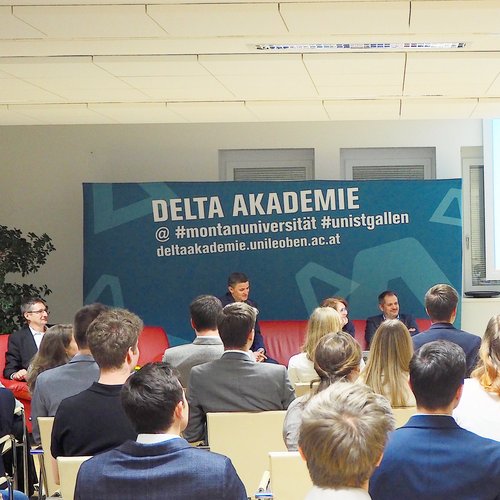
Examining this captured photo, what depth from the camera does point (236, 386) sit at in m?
4.55

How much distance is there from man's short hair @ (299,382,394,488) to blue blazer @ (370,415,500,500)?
0.50 m

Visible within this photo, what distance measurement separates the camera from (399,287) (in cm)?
1053

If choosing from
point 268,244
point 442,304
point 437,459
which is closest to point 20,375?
point 442,304

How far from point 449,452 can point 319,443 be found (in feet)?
2.24

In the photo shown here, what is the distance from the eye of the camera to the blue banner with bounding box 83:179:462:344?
10508 millimetres

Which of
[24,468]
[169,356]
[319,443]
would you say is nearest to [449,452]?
[319,443]

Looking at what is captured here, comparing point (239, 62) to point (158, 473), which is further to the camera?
point (239, 62)

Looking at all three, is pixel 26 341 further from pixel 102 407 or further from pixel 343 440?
pixel 343 440

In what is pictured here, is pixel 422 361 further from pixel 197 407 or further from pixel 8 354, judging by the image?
pixel 8 354

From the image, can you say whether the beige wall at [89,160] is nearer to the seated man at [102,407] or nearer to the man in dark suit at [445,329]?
the man in dark suit at [445,329]

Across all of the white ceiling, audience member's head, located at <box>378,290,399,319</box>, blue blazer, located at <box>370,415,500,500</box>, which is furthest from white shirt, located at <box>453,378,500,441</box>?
audience member's head, located at <box>378,290,399,319</box>

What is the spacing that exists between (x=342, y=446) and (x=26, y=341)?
6305mm

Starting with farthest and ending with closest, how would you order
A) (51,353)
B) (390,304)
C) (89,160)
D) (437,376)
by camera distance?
1. (89,160)
2. (390,304)
3. (51,353)
4. (437,376)

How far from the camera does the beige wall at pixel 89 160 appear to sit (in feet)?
37.3
